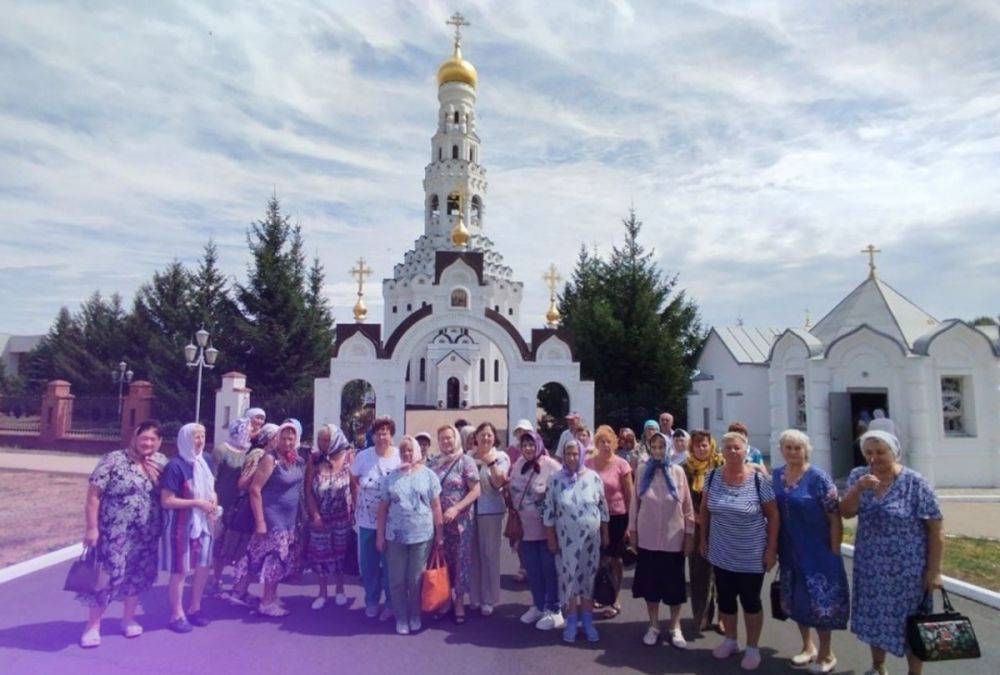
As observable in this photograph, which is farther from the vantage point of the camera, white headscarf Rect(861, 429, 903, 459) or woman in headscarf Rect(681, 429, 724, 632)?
woman in headscarf Rect(681, 429, 724, 632)

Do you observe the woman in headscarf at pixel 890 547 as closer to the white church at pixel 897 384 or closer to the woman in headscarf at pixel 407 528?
the woman in headscarf at pixel 407 528

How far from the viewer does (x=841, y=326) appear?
14258mm

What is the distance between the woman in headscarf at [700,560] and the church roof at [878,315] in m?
9.91

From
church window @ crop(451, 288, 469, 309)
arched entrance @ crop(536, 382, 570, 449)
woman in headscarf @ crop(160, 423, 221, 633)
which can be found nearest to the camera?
woman in headscarf @ crop(160, 423, 221, 633)

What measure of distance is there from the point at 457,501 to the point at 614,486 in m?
1.48

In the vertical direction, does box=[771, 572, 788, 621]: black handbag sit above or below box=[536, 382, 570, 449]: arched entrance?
below

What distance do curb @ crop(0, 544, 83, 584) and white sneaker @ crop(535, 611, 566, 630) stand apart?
4.91 meters

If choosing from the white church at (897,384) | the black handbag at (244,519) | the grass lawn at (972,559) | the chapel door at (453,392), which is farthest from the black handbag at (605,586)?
the chapel door at (453,392)

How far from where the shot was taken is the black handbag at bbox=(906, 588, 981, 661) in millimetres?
3551

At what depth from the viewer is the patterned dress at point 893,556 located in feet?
12.5

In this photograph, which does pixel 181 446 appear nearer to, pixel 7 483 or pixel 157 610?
pixel 157 610

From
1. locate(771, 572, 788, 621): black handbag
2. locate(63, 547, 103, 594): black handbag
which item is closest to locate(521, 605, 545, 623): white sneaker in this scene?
locate(771, 572, 788, 621): black handbag

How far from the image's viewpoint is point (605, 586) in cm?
524

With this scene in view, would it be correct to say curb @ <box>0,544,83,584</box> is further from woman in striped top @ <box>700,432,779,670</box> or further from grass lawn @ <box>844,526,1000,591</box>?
grass lawn @ <box>844,526,1000,591</box>
